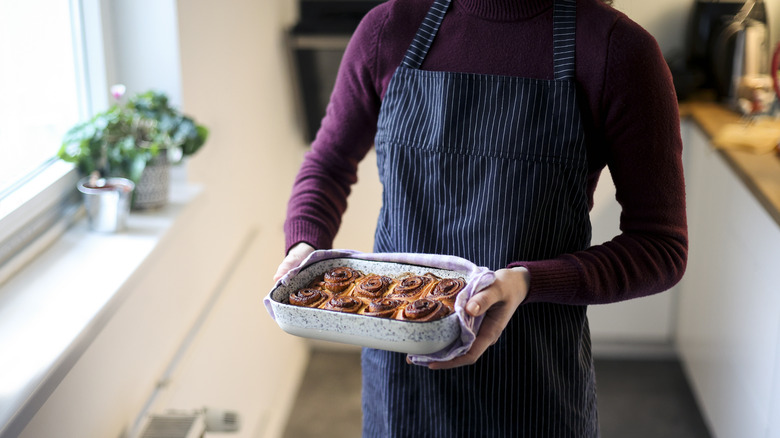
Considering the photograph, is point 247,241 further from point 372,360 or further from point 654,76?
point 654,76

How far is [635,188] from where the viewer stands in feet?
3.06

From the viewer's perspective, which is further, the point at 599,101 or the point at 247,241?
the point at 247,241

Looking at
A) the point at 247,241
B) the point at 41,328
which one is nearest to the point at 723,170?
the point at 247,241

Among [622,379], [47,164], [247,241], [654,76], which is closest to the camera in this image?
[654,76]

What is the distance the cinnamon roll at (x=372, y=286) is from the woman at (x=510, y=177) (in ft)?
0.33

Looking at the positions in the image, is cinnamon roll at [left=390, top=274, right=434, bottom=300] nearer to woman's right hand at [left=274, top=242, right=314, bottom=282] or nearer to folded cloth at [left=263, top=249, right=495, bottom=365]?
folded cloth at [left=263, top=249, right=495, bottom=365]

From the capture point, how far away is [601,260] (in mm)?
945

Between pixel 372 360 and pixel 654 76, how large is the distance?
55 cm

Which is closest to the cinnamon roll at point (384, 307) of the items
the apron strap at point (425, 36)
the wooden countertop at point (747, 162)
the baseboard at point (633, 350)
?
the apron strap at point (425, 36)

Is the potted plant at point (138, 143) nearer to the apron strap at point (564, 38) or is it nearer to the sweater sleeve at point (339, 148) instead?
the sweater sleeve at point (339, 148)

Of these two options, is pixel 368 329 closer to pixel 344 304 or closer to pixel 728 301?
pixel 344 304

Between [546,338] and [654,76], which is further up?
[654,76]

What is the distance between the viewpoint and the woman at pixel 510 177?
3.03 feet

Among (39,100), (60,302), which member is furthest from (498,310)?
(39,100)
